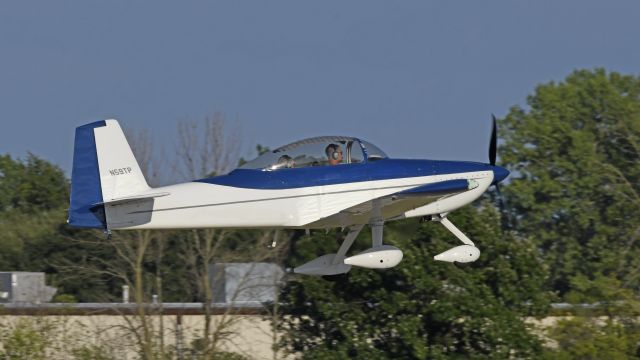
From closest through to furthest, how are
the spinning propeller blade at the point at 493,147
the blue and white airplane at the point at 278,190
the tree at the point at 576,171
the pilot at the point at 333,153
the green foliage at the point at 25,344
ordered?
the blue and white airplane at the point at 278,190 → the pilot at the point at 333,153 → the spinning propeller blade at the point at 493,147 → the green foliage at the point at 25,344 → the tree at the point at 576,171

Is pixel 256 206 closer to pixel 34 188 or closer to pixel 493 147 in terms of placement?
pixel 493 147

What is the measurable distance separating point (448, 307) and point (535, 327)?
2.90m

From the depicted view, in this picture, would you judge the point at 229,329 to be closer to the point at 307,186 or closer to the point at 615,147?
the point at 307,186

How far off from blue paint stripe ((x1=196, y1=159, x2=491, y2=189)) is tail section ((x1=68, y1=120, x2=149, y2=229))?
1.03 meters

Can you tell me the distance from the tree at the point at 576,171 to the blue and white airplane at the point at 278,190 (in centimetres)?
3104

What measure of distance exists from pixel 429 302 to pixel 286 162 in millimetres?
11283

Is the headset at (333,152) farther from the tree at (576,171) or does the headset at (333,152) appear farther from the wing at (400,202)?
the tree at (576,171)

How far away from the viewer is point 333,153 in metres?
16.4

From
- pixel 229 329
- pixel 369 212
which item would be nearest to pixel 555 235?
pixel 229 329

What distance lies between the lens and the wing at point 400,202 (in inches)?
637

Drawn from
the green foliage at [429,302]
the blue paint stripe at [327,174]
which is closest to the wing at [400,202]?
the blue paint stripe at [327,174]

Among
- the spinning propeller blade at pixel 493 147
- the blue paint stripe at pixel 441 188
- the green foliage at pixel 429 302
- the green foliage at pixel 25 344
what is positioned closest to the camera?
the blue paint stripe at pixel 441 188

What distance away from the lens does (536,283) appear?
2792cm

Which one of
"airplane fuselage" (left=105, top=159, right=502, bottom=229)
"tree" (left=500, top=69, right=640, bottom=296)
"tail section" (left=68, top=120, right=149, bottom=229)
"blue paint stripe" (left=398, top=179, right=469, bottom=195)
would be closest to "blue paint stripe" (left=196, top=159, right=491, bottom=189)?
"airplane fuselage" (left=105, top=159, right=502, bottom=229)
